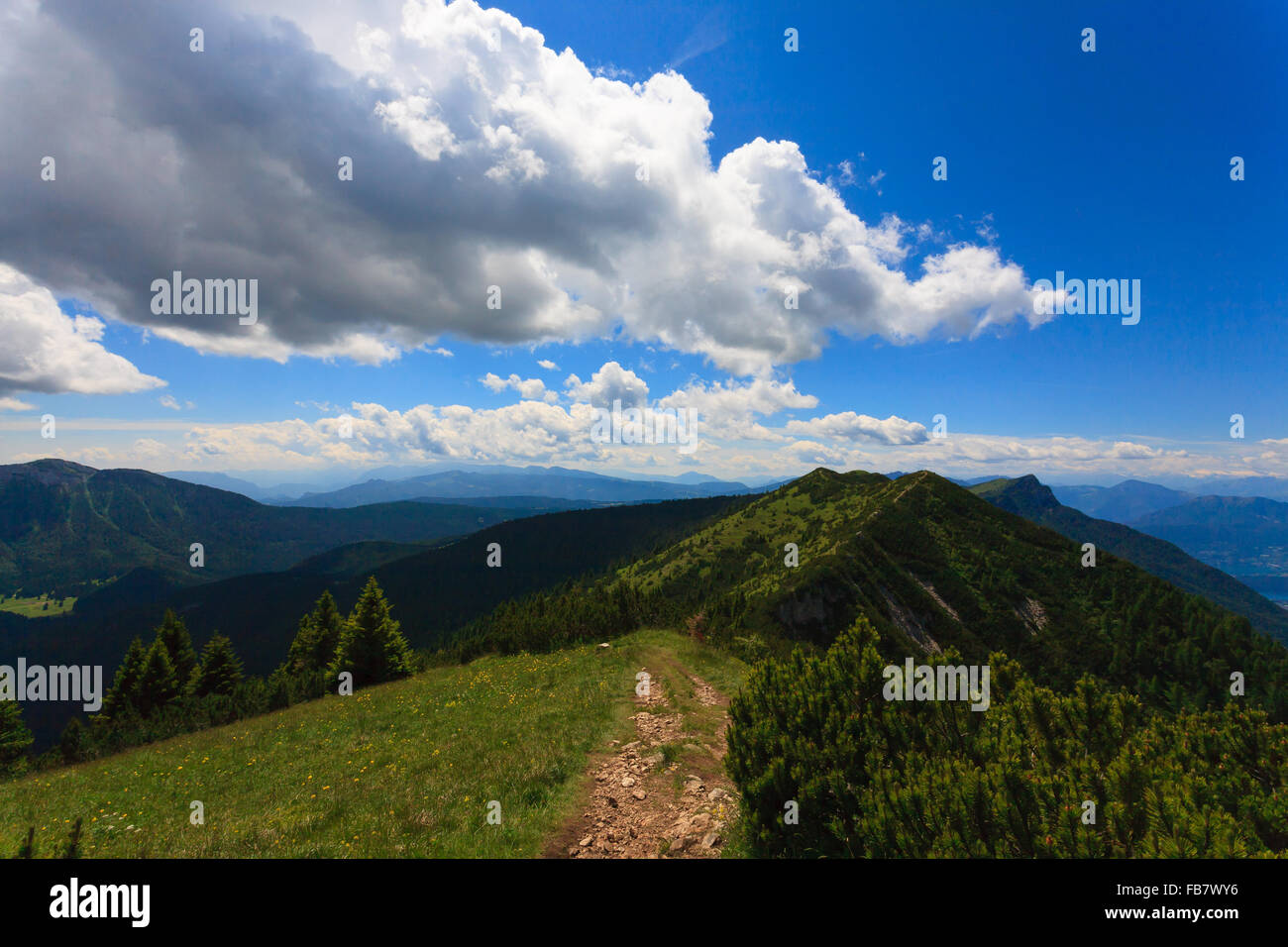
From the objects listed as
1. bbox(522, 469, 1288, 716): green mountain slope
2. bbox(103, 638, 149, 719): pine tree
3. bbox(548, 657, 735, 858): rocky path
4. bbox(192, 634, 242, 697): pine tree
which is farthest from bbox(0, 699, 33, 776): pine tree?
bbox(522, 469, 1288, 716): green mountain slope

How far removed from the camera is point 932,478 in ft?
628

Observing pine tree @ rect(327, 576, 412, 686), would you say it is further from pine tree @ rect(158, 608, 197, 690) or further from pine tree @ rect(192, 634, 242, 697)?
pine tree @ rect(158, 608, 197, 690)

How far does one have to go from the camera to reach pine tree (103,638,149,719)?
3672 centimetres

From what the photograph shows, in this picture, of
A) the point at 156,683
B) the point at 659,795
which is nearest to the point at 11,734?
the point at 156,683

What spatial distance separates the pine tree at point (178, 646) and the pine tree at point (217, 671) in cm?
74

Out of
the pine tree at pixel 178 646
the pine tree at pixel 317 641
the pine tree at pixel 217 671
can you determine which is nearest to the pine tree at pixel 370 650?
the pine tree at pixel 317 641

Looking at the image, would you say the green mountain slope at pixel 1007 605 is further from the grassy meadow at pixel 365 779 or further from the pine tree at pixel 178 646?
the grassy meadow at pixel 365 779

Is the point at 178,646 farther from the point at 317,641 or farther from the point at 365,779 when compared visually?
the point at 365,779

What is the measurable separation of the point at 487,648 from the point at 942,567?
147382 millimetres

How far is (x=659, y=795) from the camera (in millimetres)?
11695

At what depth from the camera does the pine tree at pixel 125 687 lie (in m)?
36.7

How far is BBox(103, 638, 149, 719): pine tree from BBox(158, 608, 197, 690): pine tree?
245 centimetres
